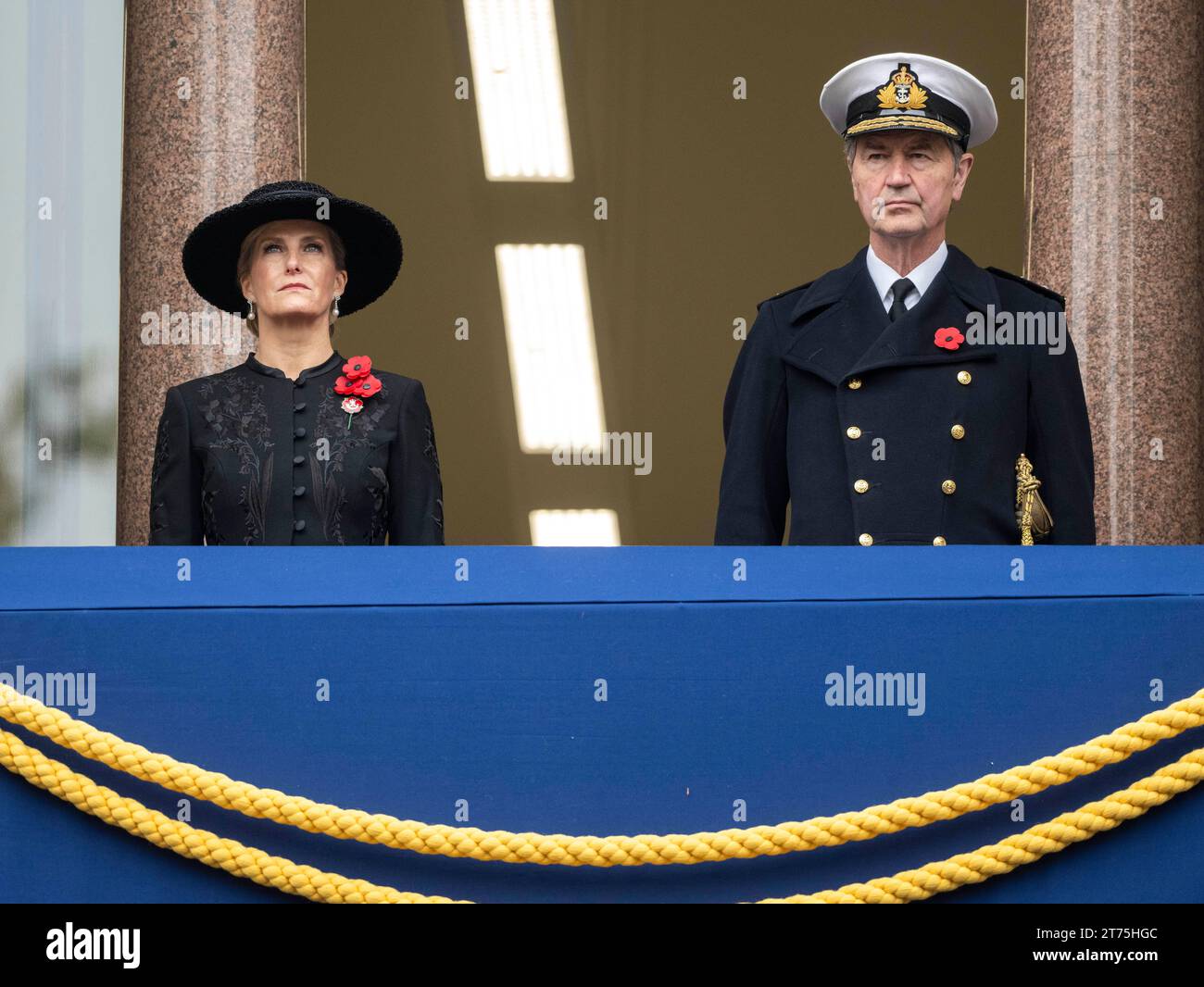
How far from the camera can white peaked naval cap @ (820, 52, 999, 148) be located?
3812 millimetres

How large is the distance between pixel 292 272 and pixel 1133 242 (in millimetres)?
2944

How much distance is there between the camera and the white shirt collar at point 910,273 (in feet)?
12.7

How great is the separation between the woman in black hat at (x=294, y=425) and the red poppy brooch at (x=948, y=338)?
1.08m

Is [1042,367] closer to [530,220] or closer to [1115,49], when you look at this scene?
[1115,49]

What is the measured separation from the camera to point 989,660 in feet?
9.39

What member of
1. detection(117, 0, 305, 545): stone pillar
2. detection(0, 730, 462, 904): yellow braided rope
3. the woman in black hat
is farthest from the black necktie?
detection(117, 0, 305, 545): stone pillar

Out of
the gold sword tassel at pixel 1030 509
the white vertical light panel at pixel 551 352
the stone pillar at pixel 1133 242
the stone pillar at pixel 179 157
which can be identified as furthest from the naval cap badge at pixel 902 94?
the white vertical light panel at pixel 551 352

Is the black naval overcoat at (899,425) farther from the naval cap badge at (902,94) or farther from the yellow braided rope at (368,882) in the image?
the yellow braided rope at (368,882)

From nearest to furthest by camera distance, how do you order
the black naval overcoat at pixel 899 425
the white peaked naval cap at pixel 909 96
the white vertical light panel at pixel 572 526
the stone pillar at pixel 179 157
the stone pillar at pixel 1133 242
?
1. the black naval overcoat at pixel 899 425
2. the white peaked naval cap at pixel 909 96
3. the stone pillar at pixel 179 157
4. the stone pillar at pixel 1133 242
5. the white vertical light panel at pixel 572 526

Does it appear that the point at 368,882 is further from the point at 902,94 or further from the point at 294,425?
the point at 902,94

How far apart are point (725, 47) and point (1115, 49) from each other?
11.7 ft

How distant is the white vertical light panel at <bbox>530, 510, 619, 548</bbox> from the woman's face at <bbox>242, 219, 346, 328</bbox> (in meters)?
4.93
